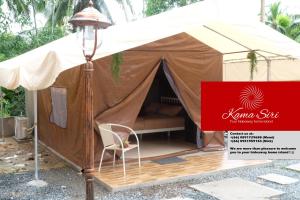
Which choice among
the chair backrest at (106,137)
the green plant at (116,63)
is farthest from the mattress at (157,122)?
the green plant at (116,63)

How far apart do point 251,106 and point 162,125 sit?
4088mm

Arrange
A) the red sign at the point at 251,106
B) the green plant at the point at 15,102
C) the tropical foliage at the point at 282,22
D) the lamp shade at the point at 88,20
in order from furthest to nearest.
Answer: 1. the tropical foliage at the point at 282,22
2. the green plant at the point at 15,102
3. the red sign at the point at 251,106
4. the lamp shade at the point at 88,20

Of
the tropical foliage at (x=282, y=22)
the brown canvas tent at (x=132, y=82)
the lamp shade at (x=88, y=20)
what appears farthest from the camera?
the tropical foliage at (x=282, y=22)

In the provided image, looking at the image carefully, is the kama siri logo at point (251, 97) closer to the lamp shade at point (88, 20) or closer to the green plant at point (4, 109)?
the lamp shade at point (88, 20)

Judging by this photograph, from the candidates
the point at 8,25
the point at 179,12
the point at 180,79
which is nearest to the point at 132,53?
the point at 180,79

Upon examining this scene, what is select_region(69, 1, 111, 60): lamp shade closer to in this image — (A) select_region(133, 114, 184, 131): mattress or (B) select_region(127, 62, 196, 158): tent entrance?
(B) select_region(127, 62, 196, 158): tent entrance

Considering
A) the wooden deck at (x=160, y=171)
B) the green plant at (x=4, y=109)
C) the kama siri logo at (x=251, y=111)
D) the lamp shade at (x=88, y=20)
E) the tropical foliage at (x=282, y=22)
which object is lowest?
the wooden deck at (x=160, y=171)

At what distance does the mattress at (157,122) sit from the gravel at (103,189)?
1872 mm

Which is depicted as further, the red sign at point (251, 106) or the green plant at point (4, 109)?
the green plant at point (4, 109)

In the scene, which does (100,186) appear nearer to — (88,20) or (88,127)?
(88,127)

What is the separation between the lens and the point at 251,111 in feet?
13.6

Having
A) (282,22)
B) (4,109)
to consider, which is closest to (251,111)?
(4,109)

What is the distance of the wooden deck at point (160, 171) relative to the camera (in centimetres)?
548

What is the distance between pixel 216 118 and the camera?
165 inches
